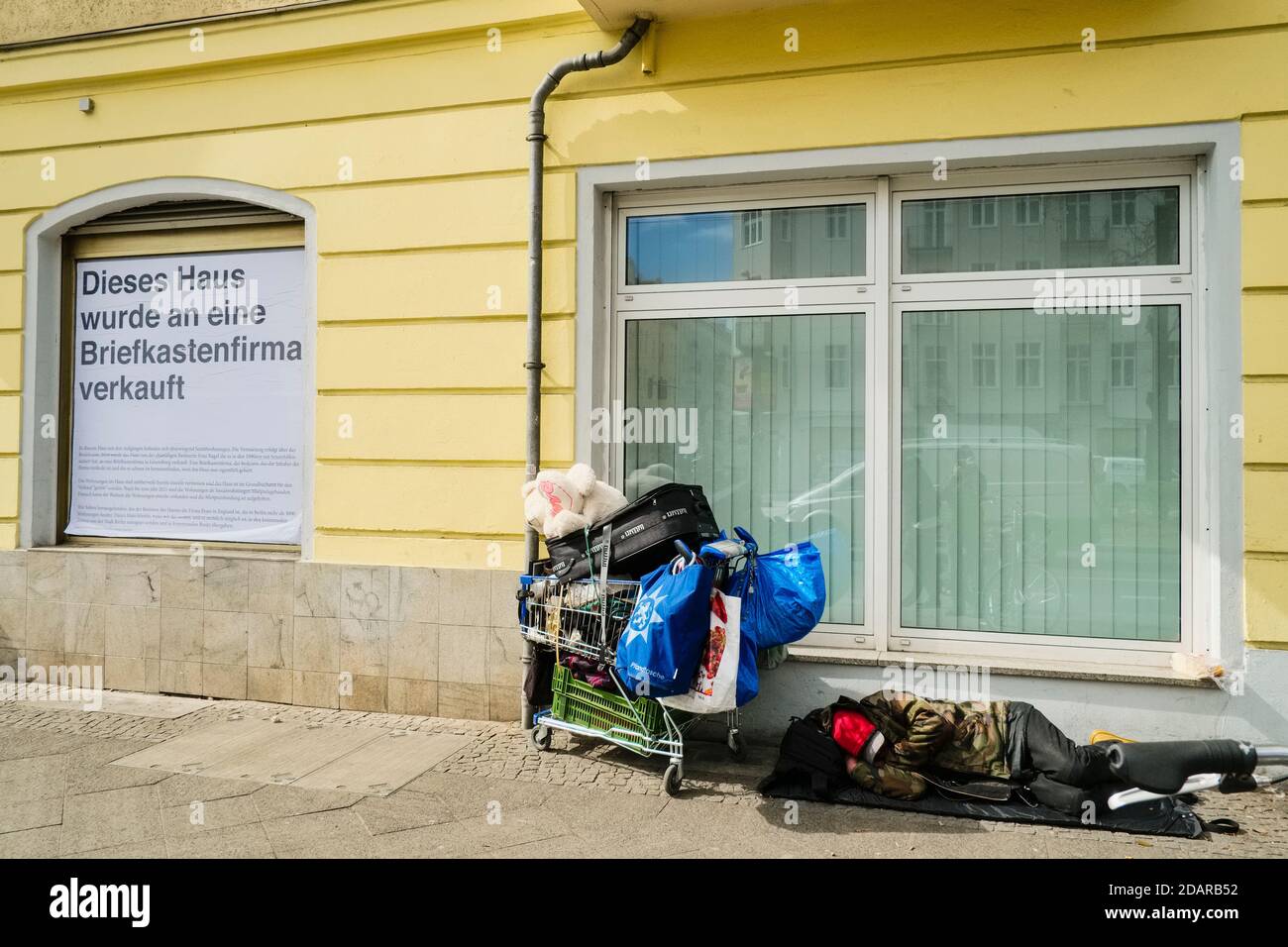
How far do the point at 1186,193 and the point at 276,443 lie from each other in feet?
19.3

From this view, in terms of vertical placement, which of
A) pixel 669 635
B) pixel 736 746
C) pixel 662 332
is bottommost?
pixel 736 746

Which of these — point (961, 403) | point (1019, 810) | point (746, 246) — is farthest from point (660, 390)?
point (1019, 810)

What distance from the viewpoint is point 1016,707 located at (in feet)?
15.8

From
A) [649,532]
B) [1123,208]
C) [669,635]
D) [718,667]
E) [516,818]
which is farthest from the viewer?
[1123,208]

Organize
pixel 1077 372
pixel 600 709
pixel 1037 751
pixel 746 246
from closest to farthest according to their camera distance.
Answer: pixel 1037 751 → pixel 600 709 → pixel 1077 372 → pixel 746 246

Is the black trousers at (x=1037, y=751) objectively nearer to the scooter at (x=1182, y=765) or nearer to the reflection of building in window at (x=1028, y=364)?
the reflection of building in window at (x=1028, y=364)

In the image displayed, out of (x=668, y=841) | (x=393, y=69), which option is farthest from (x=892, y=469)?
(x=393, y=69)

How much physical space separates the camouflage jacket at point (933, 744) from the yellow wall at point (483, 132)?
4.78 feet

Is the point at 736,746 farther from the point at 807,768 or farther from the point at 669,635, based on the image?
the point at 669,635

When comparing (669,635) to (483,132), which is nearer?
(669,635)

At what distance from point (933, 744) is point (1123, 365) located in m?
2.41

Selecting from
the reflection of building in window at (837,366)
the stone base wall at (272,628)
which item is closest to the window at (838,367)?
the reflection of building in window at (837,366)

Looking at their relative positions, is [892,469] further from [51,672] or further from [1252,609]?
[51,672]

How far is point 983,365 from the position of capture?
5.55 metres
